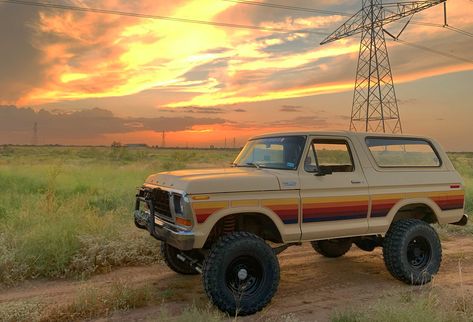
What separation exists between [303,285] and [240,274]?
5.13 ft

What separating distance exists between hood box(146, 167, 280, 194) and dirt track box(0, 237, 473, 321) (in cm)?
153

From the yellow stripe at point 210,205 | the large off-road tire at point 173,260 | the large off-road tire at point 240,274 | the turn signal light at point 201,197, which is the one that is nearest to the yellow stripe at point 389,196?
the large off-road tire at point 240,274

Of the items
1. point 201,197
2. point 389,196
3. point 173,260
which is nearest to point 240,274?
point 201,197

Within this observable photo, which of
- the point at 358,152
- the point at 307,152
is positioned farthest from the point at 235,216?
the point at 358,152

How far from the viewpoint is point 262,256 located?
5.38 m

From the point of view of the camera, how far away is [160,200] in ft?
19.0

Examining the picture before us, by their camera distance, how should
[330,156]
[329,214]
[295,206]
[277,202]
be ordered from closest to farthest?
[277,202] → [295,206] → [329,214] → [330,156]

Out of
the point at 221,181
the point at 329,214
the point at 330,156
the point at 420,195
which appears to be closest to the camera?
the point at 221,181

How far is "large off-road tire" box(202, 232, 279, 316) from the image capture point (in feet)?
16.8

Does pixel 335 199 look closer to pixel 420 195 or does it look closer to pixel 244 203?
pixel 244 203

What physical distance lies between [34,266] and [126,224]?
2.47 metres

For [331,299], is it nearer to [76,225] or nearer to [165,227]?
[165,227]

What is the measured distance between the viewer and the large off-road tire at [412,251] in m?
6.48

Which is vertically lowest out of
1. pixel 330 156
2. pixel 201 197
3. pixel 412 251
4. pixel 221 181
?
pixel 412 251
